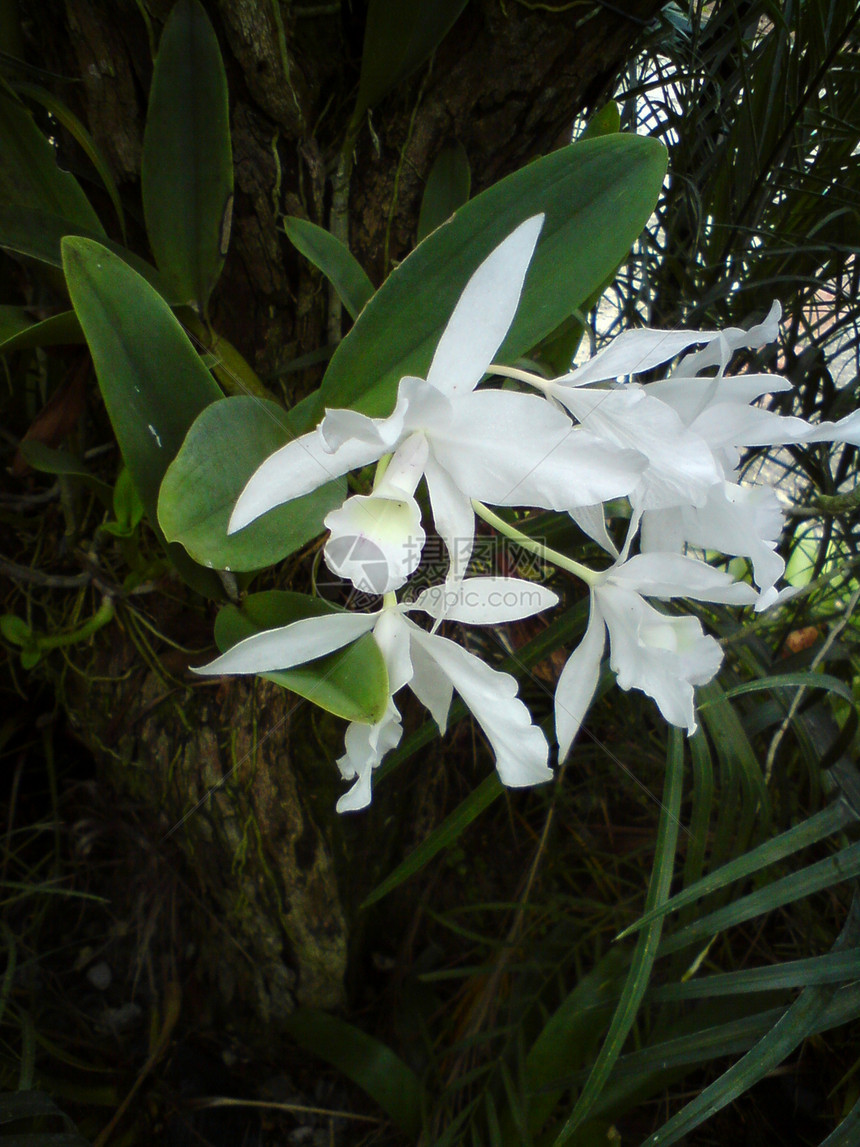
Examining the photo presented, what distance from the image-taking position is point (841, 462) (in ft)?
2.48

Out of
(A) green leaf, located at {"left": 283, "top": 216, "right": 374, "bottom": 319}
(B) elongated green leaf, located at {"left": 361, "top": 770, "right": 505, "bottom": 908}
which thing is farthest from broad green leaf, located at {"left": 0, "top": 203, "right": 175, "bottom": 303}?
(B) elongated green leaf, located at {"left": 361, "top": 770, "right": 505, "bottom": 908}

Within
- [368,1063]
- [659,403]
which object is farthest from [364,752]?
[368,1063]

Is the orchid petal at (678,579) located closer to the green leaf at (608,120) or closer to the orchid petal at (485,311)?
the orchid petal at (485,311)

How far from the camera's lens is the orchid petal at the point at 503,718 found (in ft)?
1.20

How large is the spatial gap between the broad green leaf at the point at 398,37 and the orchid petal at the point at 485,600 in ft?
1.25

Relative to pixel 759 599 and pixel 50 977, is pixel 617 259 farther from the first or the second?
pixel 50 977

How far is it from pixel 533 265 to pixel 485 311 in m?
0.09

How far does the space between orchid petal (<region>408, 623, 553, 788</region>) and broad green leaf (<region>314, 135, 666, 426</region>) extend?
17 cm

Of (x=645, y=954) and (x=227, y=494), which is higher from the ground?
(x=227, y=494)

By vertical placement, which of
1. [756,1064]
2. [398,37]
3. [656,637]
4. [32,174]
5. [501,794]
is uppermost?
[398,37]

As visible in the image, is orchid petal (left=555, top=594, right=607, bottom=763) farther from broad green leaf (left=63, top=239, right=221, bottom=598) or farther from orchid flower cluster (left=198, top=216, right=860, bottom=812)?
broad green leaf (left=63, top=239, right=221, bottom=598)

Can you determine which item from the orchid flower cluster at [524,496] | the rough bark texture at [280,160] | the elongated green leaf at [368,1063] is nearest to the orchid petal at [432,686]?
the orchid flower cluster at [524,496]

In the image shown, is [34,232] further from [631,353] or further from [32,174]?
[631,353]

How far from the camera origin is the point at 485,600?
0.35 meters
